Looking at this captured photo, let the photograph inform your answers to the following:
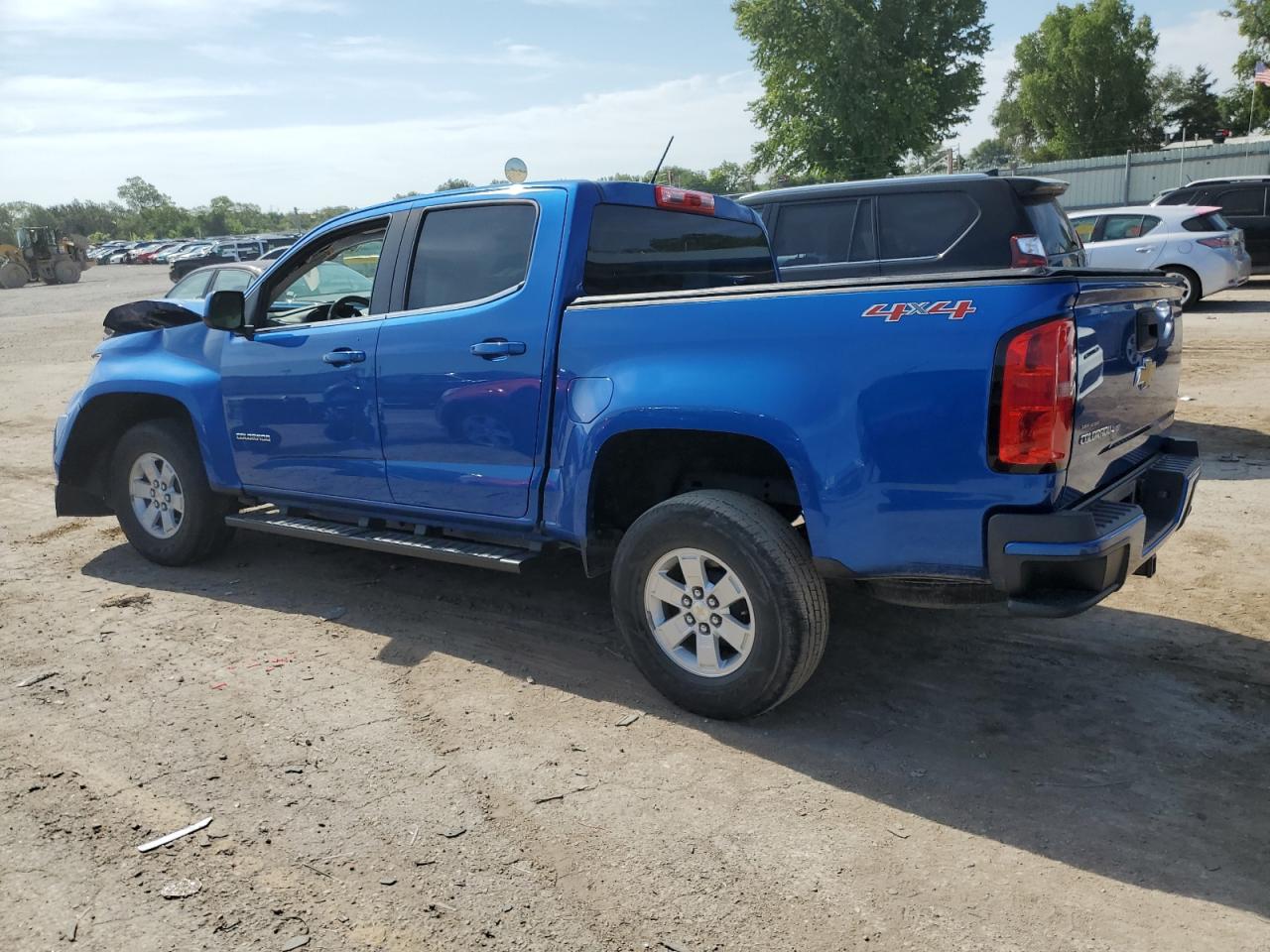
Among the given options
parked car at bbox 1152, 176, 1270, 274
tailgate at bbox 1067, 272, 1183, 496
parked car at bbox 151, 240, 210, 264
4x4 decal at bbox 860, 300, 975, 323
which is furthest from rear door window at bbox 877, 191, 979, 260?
parked car at bbox 151, 240, 210, 264

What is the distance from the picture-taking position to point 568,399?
4.06 meters

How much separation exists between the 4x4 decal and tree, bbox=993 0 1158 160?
64.0 m

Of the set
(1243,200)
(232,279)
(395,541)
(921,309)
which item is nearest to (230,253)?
(232,279)

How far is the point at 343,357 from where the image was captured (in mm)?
4840

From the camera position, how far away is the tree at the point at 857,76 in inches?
1427

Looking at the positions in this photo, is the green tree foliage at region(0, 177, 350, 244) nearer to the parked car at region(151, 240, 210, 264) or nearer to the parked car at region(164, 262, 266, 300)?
the parked car at region(151, 240, 210, 264)

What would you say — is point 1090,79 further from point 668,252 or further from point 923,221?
point 668,252

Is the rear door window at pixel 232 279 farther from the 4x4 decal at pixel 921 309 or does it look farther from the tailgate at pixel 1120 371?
the tailgate at pixel 1120 371

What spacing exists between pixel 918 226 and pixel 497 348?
15.7 ft

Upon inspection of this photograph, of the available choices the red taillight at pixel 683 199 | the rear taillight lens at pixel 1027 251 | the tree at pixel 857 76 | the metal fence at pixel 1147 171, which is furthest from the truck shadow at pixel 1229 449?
the tree at pixel 857 76

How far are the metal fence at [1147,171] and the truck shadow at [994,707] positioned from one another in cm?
2921

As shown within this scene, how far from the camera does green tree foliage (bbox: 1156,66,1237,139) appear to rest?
6825 cm

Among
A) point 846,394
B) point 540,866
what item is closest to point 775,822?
point 540,866

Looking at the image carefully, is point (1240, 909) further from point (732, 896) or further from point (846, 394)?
point (846, 394)
